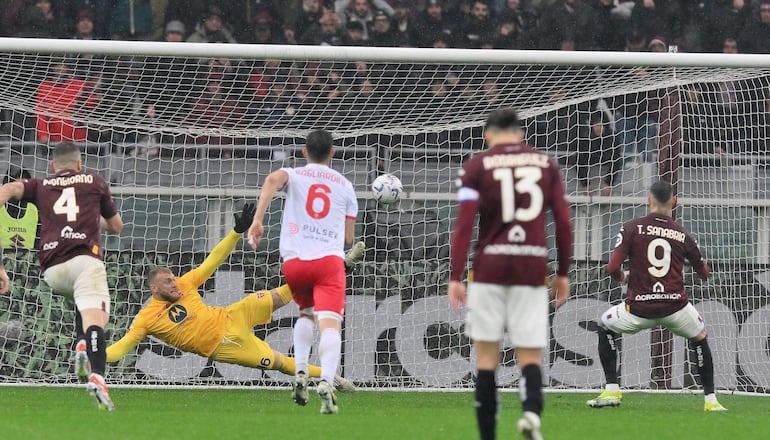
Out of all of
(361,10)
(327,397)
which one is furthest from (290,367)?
(361,10)

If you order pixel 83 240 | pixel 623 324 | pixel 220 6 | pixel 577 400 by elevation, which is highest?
pixel 220 6

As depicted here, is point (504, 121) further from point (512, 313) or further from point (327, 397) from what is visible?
point (327, 397)

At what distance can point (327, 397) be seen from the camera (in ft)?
26.4

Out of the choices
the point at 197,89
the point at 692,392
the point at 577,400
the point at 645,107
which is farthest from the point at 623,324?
the point at 197,89

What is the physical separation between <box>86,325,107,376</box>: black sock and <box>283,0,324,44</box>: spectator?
7.81 meters

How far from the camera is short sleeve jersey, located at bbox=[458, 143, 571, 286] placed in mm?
5836

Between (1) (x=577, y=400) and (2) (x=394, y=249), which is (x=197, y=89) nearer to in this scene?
(2) (x=394, y=249)

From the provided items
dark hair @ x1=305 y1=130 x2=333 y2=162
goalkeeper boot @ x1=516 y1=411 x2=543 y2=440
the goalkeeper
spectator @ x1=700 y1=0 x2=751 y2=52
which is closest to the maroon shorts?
dark hair @ x1=305 y1=130 x2=333 y2=162

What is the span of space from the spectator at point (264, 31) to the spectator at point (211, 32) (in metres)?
0.34

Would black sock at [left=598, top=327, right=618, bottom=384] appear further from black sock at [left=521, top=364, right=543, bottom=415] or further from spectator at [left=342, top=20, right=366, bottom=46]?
spectator at [left=342, top=20, right=366, bottom=46]

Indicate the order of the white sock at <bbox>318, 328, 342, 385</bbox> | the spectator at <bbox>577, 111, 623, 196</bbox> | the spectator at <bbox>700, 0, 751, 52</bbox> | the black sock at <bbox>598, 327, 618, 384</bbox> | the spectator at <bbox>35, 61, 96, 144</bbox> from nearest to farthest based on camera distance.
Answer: the white sock at <bbox>318, 328, 342, 385</bbox> < the black sock at <bbox>598, 327, 618, 384</bbox> < the spectator at <bbox>35, 61, 96, 144</bbox> < the spectator at <bbox>577, 111, 623, 196</bbox> < the spectator at <bbox>700, 0, 751, 52</bbox>

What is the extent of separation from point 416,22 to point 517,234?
384 inches

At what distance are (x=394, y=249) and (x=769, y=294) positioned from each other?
366 centimetres

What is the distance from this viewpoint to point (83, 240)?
27.5 ft
